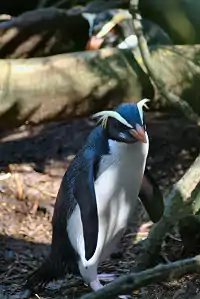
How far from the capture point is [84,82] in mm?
3092

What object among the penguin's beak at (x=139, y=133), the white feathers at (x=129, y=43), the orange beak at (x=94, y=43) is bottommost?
the orange beak at (x=94, y=43)

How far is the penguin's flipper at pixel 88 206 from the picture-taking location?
2.08 meters

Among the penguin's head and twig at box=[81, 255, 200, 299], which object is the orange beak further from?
twig at box=[81, 255, 200, 299]

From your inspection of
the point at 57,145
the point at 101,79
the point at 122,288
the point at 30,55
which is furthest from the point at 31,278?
the point at 30,55

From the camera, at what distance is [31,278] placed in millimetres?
2273

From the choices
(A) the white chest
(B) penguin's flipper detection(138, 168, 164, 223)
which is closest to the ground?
(B) penguin's flipper detection(138, 168, 164, 223)

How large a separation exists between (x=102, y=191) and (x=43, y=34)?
207cm

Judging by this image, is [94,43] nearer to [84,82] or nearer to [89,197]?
[84,82]

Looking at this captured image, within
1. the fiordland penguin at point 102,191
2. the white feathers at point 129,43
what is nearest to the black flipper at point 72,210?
the fiordland penguin at point 102,191

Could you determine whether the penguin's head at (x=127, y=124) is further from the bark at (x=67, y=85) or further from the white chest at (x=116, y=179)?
the bark at (x=67, y=85)

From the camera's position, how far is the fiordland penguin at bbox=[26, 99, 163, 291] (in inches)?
82.8

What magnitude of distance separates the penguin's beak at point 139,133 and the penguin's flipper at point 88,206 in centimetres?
19

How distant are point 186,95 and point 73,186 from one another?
44.8 inches

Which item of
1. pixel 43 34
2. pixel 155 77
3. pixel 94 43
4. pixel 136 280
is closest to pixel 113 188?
pixel 136 280
